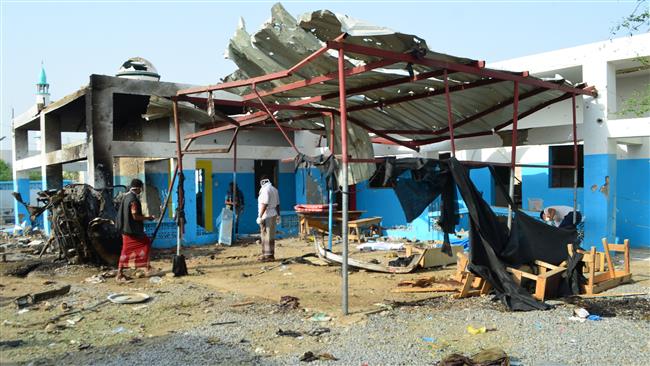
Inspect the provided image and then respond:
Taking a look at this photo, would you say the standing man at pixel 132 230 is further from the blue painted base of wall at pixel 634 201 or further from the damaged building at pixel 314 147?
the blue painted base of wall at pixel 634 201

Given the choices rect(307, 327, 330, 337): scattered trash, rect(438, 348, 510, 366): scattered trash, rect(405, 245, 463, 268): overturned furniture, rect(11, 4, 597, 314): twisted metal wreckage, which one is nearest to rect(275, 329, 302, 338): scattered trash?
rect(307, 327, 330, 337): scattered trash

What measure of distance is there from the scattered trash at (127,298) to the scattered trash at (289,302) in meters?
2.01

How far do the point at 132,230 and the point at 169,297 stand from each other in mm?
1832

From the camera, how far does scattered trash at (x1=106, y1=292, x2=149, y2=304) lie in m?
7.31

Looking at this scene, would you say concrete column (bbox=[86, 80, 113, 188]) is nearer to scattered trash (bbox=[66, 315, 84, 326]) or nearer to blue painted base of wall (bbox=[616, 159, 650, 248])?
scattered trash (bbox=[66, 315, 84, 326])

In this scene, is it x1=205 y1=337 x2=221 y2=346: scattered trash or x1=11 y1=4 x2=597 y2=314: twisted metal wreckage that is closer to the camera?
x1=205 y1=337 x2=221 y2=346: scattered trash

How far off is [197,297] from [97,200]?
428cm

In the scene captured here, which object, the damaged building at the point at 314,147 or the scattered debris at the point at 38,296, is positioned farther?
Answer: the damaged building at the point at 314,147

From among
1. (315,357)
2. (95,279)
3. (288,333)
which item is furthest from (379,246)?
(315,357)

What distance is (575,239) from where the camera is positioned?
802 cm

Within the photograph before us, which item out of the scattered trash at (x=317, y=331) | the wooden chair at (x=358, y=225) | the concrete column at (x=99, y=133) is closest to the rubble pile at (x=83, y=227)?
the concrete column at (x=99, y=133)

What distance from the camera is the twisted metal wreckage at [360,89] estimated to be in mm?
6227

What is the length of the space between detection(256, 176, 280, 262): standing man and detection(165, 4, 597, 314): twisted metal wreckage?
4.83 ft

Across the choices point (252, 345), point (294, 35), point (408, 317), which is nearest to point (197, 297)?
point (252, 345)
